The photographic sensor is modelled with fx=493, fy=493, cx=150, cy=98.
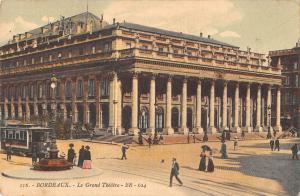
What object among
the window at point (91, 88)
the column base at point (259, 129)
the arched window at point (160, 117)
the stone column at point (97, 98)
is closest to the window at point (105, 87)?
the stone column at point (97, 98)

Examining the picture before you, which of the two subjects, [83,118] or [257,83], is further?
[257,83]

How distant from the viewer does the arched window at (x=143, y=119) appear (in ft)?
192

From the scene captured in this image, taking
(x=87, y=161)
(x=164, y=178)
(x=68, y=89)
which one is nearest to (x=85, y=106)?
(x=68, y=89)

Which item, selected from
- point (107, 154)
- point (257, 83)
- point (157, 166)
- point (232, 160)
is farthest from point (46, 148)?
point (257, 83)

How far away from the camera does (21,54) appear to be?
74.6 meters

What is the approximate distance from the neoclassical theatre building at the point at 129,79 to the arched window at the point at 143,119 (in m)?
0.12

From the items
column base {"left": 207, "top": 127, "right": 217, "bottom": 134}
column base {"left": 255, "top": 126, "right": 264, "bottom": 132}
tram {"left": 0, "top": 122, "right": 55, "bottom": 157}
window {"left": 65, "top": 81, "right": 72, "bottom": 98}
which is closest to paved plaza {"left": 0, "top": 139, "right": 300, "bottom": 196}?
tram {"left": 0, "top": 122, "right": 55, "bottom": 157}

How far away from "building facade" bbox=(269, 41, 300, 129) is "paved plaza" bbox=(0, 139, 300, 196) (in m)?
43.7

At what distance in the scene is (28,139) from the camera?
33719 mm

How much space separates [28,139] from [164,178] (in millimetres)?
12726

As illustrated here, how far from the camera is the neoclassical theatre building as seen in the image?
55.1 m

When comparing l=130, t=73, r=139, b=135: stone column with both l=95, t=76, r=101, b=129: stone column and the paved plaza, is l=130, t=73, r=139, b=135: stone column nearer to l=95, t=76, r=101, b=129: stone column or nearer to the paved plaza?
l=95, t=76, r=101, b=129: stone column

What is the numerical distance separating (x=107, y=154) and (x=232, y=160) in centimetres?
911

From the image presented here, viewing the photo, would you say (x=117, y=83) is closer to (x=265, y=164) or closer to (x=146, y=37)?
(x=146, y=37)
